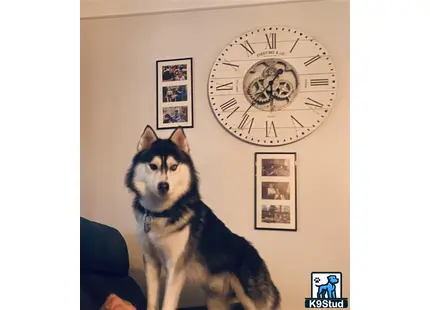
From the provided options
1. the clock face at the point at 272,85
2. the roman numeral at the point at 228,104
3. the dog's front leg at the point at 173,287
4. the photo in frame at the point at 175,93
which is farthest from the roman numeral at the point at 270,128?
the dog's front leg at the point at 173,287

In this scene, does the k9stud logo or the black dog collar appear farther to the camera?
the black dog collar

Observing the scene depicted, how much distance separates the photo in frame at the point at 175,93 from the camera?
1.23m

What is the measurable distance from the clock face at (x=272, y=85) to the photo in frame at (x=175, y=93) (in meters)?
0.07

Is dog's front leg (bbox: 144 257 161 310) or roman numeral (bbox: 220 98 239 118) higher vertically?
roman numeral (bbox: 220 98 239 118)

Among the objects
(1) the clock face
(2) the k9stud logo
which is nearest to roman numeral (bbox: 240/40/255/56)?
(1) the clock face

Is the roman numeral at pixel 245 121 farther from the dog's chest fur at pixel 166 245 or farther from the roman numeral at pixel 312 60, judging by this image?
the dog's chest fur at pixel 166 245

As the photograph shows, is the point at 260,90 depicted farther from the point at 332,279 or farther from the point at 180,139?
the point at 332,279

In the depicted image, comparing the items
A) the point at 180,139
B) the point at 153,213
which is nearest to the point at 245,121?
the point at 180,139

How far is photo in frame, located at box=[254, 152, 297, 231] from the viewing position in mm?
1152

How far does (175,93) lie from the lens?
1239mm

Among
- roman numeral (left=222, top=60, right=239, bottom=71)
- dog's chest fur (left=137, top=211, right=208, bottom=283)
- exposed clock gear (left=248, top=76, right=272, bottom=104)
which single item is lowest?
dog's chest fur (left=137, top=211, right=208, bottom=283)

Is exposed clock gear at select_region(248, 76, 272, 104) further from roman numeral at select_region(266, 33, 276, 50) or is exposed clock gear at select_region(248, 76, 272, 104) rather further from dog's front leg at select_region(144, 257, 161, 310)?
dog's front leg at select_region(144, 257, 161, 310)

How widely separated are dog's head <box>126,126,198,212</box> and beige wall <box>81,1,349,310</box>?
0.03m
